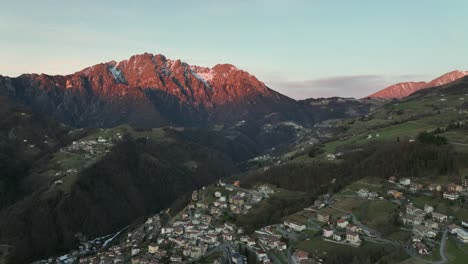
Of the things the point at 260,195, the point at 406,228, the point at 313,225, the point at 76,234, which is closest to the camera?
the point at 406,228

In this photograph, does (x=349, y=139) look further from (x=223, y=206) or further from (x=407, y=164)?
(x=223, y=206)

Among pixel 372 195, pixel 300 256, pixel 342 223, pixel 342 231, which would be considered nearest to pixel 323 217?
pixel 342 223

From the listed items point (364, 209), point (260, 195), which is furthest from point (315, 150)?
point (364, 209)

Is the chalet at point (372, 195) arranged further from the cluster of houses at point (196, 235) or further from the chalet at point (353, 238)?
the cluster of houses at point (196, 235)

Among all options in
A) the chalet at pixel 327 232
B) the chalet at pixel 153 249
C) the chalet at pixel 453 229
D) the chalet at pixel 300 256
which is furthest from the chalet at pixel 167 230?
the chalet at pixel 453 229

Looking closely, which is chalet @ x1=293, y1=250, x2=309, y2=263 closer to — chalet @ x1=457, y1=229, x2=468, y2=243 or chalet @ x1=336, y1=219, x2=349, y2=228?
chalet @ x1=336, y1=219, x2=349, y2=228

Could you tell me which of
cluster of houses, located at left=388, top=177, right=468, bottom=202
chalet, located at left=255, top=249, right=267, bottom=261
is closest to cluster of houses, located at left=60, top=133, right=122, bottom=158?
chalet, located at left=255, top=249, right=267, bottom=261

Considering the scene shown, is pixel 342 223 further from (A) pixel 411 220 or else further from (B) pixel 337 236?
(A) pixel 411 220
